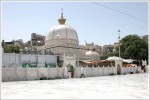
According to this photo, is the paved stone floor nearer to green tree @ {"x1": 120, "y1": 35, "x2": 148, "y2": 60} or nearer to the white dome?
the white dome

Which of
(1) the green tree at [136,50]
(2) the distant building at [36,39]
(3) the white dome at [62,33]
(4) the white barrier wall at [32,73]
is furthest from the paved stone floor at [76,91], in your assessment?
(2) the distant building at [36,39]

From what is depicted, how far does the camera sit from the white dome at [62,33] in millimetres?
52594

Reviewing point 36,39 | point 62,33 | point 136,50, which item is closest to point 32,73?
point 62,33

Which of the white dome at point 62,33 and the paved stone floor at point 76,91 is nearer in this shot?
the paved stone floor at point 76,91

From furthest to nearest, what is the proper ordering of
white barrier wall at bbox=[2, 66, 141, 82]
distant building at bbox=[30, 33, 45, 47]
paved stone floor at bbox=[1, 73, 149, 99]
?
distant building at bbox=[30, 33, 45, 47]
white barrier wall at bbox=[2, 66, 141, 82]
paved stone floor at bbox=[1, 73, 149, 99]

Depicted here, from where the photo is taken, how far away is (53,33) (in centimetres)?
5344

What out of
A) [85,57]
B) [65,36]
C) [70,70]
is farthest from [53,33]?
[70,70]

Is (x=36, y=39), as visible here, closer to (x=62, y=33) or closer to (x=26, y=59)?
(x=62, y=33)

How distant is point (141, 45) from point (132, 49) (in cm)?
243

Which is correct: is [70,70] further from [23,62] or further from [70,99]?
[70,99]

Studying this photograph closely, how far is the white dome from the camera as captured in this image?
52594 millimetres

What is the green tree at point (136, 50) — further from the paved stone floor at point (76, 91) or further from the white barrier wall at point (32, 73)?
the paved stone floor at point (76, 91)

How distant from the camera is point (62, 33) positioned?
A: 5275 centimetres

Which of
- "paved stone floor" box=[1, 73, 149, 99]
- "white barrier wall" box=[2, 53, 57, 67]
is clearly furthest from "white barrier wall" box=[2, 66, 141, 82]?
"white barrier wall" box=[2, 53, 57, 67]
